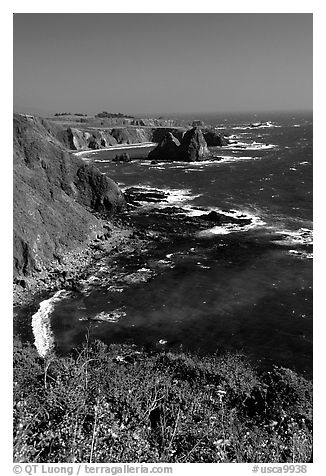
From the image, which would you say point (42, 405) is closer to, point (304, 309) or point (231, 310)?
point (231, 310)

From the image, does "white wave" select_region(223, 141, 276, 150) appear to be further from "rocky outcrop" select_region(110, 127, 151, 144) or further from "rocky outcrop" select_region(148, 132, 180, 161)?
"rocky outcrop" select_region(110, 127, 151, 144)

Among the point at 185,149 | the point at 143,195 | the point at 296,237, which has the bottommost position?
the point at 296,237

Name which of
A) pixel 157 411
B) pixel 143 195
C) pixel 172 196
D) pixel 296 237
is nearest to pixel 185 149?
pixel 172 196

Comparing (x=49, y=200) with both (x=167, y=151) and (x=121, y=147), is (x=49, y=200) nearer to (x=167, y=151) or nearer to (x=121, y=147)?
(x=167, y=151)

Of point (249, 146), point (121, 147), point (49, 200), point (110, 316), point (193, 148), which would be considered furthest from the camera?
point (121, 147)

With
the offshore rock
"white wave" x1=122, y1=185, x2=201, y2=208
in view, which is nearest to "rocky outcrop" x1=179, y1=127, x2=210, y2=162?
the offshore rock
